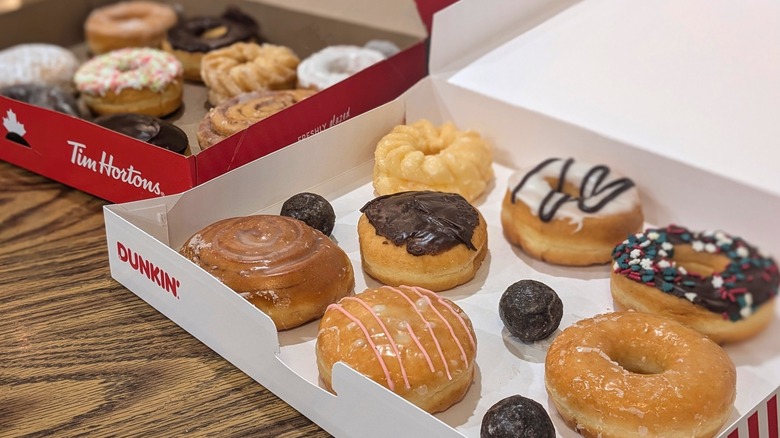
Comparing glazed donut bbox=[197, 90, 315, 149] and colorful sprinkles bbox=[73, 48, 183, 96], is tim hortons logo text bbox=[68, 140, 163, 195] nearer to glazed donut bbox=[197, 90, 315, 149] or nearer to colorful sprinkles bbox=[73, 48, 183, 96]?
glazed donut bbox=[197, 90, 315, 149]

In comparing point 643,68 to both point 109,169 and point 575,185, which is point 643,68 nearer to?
point 575,185

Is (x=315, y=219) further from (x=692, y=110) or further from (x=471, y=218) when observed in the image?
(x=692, y=110)

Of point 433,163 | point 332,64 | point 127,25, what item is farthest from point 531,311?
point 127,25

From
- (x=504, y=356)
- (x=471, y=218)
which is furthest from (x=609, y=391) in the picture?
(x=471, y=218)

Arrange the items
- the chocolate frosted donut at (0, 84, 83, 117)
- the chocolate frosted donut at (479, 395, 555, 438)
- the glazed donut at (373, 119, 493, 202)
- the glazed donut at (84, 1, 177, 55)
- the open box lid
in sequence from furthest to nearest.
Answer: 1. the glazed donut at (84, 1, 177, 55)
2. the chocolate frosted donut at (0, 84, 83, 117)
3. the glazed donut at (373, 119, 493, 202)
4. the open box lid
5. the chocolate frosted donut at (479, 395, 555, 438)

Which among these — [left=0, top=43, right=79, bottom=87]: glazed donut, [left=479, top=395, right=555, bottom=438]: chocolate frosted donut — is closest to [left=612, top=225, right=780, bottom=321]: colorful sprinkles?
[left=479, top=395, right=555, bottom=438]: chocolate frosted donut

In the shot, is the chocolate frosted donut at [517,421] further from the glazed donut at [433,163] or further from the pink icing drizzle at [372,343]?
the glazed donut at [433,163]

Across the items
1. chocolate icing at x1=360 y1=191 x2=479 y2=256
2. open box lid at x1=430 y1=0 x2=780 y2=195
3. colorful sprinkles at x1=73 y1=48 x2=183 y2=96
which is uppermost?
open box lid at x1=430 y1=0 x2=780 y2=195

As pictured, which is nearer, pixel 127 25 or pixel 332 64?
pixel 332 64
